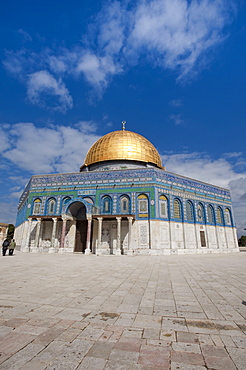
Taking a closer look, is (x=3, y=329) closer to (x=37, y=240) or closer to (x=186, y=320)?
(x=186, y=320)

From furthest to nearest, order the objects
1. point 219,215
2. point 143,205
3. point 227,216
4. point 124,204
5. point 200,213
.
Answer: point 227,216, point 219,215, point 200,213, point 124,204, point 143,205

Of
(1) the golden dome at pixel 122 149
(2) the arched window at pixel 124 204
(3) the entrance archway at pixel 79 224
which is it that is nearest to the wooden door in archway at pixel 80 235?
(3) the entrance archway at pixel 79 224

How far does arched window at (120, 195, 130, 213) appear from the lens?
815 inches

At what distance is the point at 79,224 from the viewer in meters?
21.5

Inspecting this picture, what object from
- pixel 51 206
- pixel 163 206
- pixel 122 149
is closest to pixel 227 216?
pixel 163 206

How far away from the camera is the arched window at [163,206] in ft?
67.6

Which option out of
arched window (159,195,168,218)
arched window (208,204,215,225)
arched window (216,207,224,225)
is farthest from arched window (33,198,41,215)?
arched window (216,207,224,225)

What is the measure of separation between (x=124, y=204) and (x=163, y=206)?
3964 millimetres

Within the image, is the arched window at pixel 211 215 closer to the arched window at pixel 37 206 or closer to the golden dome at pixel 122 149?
the golden dome at pixel 122 149

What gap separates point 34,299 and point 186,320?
2.92 meters

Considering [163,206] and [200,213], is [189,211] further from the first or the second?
[163,206]

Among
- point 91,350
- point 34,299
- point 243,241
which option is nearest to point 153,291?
point 34,299

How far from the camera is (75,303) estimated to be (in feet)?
13.0

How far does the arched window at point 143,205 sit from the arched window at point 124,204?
1.22 metres
